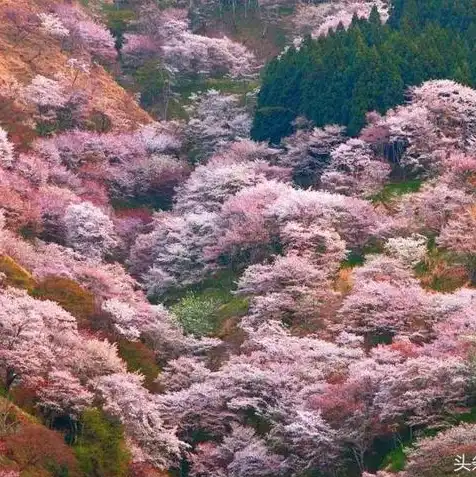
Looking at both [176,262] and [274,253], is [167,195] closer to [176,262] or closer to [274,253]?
[176,262]

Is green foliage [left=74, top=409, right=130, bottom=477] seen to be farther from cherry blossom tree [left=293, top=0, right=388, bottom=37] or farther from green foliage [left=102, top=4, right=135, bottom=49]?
green foliage [left=102, top=4, right=135, bottom=49]

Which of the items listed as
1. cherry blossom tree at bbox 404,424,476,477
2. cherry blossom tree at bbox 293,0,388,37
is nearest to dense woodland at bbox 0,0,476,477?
cherry blossom tree at bbox 404,424,476,477

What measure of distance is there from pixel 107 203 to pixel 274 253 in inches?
669

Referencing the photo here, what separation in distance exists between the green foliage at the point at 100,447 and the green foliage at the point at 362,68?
33402mm

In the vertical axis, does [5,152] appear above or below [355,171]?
below

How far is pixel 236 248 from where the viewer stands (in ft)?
192

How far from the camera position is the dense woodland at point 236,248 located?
39000mm

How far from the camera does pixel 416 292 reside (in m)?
45.9

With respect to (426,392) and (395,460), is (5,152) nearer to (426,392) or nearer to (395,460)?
(426,392)

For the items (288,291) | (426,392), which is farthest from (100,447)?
(288,291)

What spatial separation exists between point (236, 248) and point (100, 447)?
2111cm

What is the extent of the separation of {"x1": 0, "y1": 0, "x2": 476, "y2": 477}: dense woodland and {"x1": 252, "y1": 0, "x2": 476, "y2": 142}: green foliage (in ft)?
0.67

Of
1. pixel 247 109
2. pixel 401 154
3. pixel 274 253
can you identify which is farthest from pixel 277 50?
pixel 274 253

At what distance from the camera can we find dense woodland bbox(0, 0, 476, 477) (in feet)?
128
